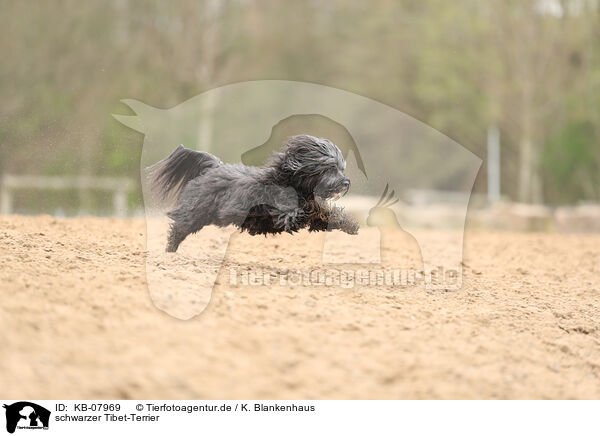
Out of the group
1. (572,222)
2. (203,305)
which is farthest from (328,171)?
(572,222)

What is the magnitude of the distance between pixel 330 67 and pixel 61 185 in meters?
15.2

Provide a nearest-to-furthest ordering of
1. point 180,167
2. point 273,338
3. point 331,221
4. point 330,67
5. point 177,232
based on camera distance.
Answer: point 273,338
point 331,221
point 177,232
point 180,167
point 330,67

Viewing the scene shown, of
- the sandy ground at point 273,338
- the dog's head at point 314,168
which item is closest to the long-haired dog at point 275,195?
the dog's head at point 314,168

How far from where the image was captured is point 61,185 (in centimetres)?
1450

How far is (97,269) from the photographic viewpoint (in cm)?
496

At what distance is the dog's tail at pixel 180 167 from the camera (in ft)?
21.1

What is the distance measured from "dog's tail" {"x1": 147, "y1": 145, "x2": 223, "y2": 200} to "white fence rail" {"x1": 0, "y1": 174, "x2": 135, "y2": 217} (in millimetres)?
6580

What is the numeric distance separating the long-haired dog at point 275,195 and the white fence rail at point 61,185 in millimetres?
7020

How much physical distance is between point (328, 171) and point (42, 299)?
280 centimetres
